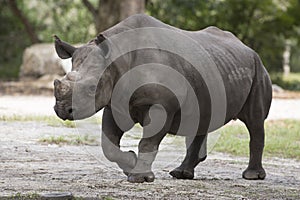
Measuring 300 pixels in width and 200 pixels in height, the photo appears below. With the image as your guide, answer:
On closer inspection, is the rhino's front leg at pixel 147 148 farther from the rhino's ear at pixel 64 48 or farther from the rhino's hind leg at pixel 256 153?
the rhino's hind leg at pixel 256 153

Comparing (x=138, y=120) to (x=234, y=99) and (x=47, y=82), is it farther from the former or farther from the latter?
(x=47, y=82)

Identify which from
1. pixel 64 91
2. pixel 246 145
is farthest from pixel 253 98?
pixel 246 145

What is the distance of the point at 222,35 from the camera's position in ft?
25.8

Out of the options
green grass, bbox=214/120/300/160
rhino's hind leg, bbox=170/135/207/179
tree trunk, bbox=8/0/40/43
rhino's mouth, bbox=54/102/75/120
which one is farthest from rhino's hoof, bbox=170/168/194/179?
tree trunk, bbox=8/0/40/43

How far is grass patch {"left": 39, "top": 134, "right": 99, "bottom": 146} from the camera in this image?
32.6 feet

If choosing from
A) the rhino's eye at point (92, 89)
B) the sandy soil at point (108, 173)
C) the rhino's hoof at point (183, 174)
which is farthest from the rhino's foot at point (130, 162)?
the rhino's hoof at point (183, 174)

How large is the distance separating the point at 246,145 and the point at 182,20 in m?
A: 15.3

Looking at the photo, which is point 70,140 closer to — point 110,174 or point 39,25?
point 110,174

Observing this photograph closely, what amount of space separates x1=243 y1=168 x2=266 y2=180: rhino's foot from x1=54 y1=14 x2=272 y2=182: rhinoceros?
557 mm

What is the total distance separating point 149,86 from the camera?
635 centimetres

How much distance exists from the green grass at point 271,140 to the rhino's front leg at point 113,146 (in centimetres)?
378

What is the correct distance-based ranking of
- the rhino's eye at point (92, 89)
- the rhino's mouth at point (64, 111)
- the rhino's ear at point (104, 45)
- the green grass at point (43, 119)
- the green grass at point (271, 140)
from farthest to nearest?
the green grass at point (43, 119), the green grass at point (271, 140), the rhino's ear at point (104, 45), the rhino's eye at point (92, 89), the rhino's mouth at point (64, 111)

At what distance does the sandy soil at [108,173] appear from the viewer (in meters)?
6.17

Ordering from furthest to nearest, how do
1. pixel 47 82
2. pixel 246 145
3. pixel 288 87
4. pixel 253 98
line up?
pixel 288 87 → pixel 47 82 → pixel 246 145 → pixel 253 98
